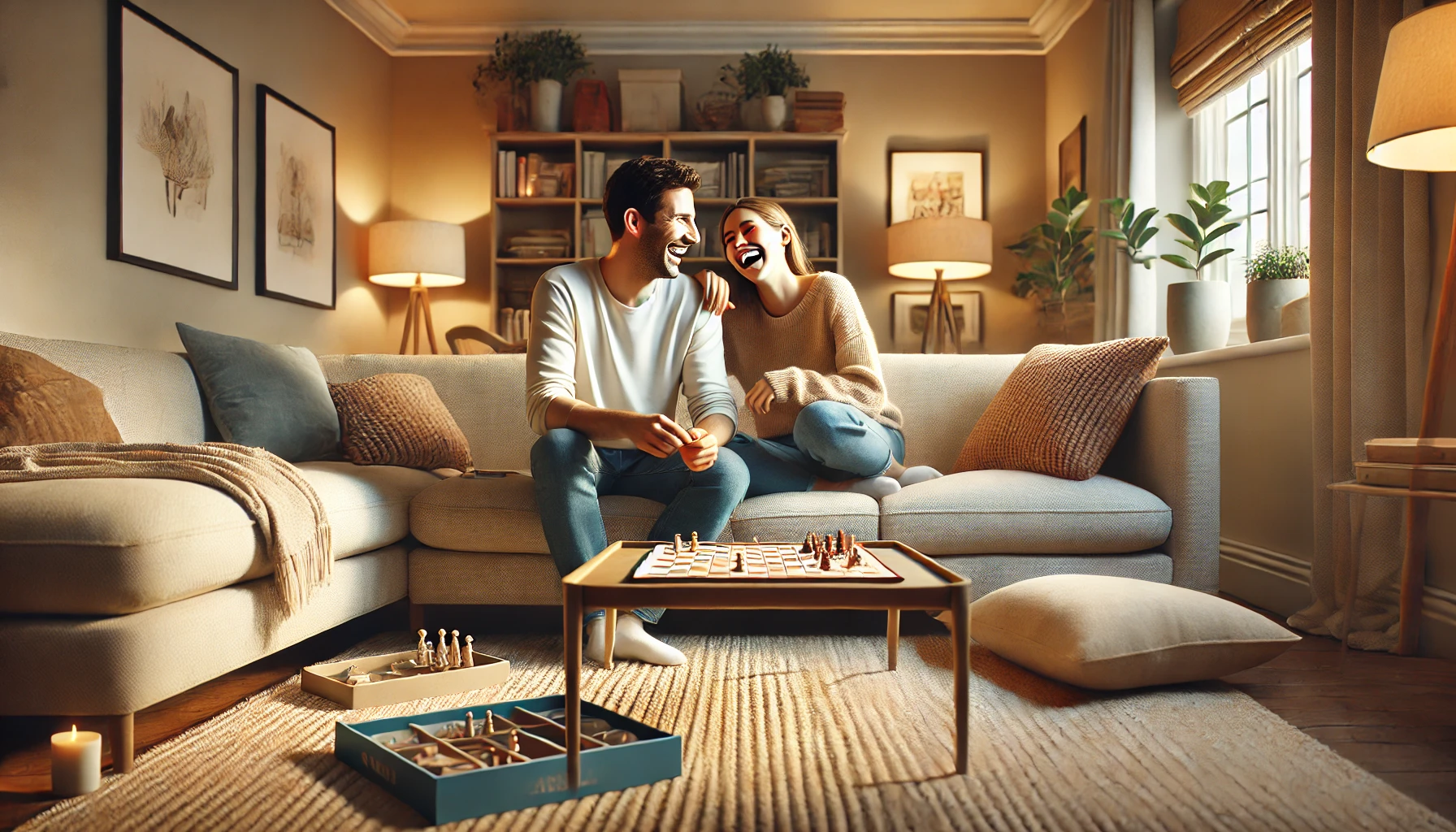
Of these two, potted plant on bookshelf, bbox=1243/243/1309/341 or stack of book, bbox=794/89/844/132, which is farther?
stack of book, bbox=794/89/844/132

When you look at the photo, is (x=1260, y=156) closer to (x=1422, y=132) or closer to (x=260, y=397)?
(x=1422, y=132)

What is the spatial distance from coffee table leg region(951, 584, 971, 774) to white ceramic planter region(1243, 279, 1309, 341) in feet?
6.37

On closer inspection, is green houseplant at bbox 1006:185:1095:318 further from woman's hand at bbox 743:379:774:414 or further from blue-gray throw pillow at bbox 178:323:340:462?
blue-gray throw pillow at bbox 178:323:340:462

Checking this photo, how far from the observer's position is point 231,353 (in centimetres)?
241

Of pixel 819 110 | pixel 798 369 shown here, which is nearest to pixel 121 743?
pixel 798 369

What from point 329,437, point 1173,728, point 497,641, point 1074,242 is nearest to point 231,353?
point 329,437

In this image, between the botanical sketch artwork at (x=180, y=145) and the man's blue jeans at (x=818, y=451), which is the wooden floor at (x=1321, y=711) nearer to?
the man's blue jeans at (x=818, y=451)

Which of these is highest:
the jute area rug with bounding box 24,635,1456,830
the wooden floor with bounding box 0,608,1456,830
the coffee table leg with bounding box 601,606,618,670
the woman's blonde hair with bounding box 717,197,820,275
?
the woman's blonde hair with bounding box 717,197,820,275

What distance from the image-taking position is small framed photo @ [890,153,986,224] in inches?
197

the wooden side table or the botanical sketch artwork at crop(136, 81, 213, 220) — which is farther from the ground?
the botanical sketch artwork at crop(136, 81, 213, 220)

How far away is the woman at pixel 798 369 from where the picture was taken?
2.20m

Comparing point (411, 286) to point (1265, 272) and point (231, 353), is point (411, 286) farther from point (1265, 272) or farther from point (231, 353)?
point (1265, 272)

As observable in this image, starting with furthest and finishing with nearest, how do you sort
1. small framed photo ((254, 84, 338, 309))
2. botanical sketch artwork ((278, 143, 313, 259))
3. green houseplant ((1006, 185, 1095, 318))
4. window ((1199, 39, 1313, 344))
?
green houseplant ((1006, 185, 1095, 318))
botanical sketch artwork ((278, 143, 313, 259))
small framed photo ((254, 84, 338, 309))
window ((1199, 39, 1313, 344))

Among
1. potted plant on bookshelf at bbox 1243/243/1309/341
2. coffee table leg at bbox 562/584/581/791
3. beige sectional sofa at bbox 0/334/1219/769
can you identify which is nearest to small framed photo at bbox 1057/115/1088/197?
potted plant on bookshelf at bbox 1243/243/1309/341
